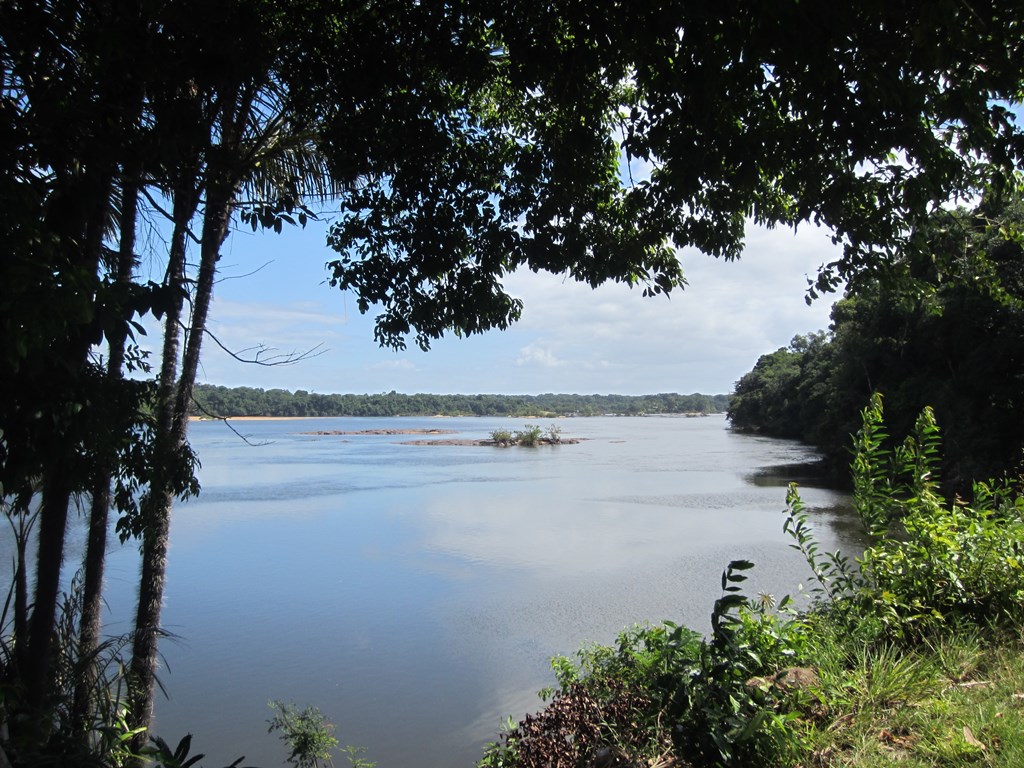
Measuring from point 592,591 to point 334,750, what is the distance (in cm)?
507

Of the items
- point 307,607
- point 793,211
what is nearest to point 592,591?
point 307,607

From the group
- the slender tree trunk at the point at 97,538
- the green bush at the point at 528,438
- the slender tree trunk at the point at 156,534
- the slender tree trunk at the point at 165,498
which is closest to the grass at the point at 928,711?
the slender tree trunk at the point at 97,538

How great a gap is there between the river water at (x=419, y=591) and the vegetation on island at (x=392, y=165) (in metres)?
2.08

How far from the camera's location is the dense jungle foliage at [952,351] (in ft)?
13.6

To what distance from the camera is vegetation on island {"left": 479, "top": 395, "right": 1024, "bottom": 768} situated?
8.60ft

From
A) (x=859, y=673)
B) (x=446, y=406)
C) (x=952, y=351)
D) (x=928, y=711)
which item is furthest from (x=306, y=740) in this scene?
(x=446, y=406)

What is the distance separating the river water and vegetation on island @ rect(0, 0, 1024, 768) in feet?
6.83

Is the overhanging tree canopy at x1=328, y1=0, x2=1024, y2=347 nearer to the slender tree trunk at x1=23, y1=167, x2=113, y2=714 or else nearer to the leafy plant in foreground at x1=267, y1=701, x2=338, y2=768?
the slender tree trunk at x1=23, y1=167, x2=113, y2=714

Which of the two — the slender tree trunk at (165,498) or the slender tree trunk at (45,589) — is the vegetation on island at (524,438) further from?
the slender tree trunk at (45,589)

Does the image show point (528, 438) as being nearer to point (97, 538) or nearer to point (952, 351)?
point (952, 351)

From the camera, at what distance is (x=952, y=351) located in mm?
19125

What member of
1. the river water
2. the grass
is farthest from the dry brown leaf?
the river water

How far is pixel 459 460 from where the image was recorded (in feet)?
120

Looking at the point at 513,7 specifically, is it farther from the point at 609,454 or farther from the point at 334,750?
the point at 609,454
